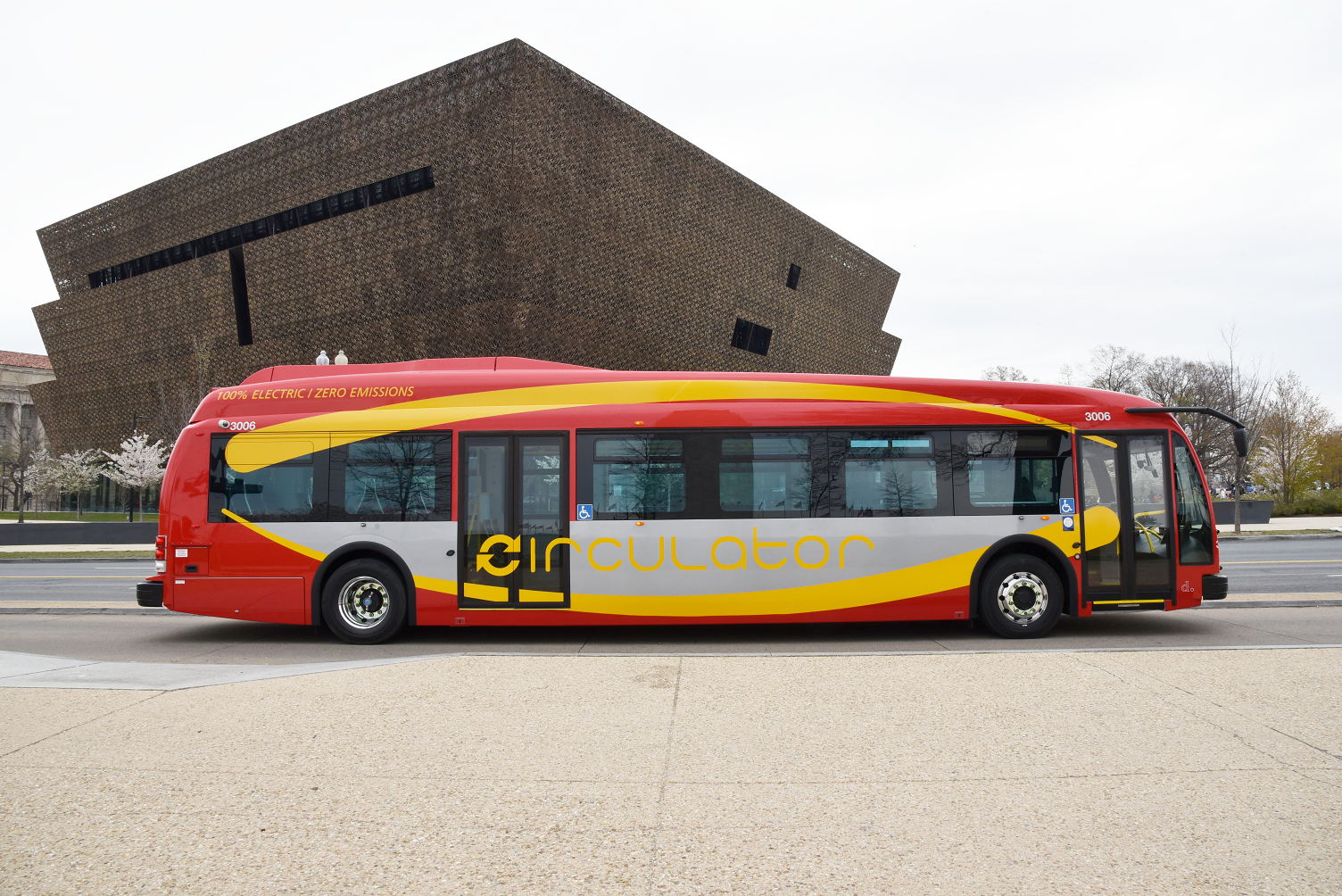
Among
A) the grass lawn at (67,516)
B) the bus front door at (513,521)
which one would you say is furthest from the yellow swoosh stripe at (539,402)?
the grass lawn at (67,516)

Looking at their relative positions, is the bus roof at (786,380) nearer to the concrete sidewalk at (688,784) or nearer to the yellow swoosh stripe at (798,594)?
the yellow swoosh stripe at (798,594)

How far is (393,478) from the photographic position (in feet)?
31.0

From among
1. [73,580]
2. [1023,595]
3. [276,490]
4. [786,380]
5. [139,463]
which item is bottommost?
[73,580]

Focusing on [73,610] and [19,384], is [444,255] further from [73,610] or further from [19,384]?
[19,384]

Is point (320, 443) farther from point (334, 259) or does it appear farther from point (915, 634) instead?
point (334, 259)

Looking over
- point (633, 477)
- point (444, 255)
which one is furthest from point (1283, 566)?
point (444, 255)

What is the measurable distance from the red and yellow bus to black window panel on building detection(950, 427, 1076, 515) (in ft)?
0.07

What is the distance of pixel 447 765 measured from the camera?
4.49 metres

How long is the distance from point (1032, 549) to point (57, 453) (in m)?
66.8

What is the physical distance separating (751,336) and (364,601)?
1650 inches

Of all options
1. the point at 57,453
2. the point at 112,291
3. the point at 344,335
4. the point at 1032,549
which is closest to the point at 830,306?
the point at 344,335

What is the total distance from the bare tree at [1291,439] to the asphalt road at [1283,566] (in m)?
31.8

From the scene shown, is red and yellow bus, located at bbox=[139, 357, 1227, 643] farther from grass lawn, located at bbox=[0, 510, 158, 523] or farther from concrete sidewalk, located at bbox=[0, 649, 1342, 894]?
grass lawn, located at bbox=[0, 510, 158, 523]

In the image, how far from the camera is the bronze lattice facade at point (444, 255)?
34.5 metres
